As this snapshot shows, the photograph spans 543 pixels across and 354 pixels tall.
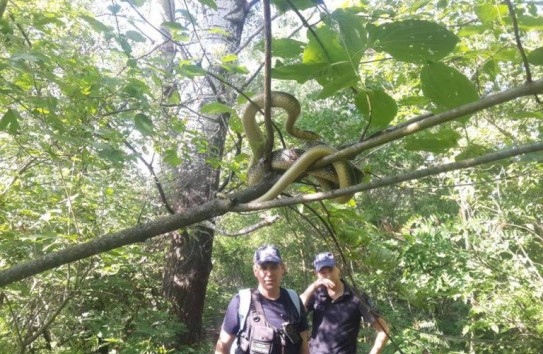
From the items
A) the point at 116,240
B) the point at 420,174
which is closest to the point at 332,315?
the point at 116,240

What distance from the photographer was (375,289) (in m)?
7.81

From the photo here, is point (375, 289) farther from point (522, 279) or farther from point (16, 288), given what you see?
point (16, 288)

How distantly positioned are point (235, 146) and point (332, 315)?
5.33 ft

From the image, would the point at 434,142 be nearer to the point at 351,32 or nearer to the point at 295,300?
the point at 351,32

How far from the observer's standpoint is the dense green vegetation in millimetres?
872

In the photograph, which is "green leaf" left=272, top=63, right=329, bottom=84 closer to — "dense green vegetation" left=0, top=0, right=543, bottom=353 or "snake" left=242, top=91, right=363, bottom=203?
"dense green vegetation" left=0, top=0, right=543, bottom=353

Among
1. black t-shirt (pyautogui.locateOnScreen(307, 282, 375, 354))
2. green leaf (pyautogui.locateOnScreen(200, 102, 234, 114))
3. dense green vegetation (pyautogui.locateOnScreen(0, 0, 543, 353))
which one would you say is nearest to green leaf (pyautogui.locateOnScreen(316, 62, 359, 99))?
dense green vegetation (pyautogui.locateOnScreen(0, 0, 543, 353))

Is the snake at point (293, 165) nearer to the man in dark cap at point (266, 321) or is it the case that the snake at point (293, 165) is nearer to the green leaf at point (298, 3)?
the green leaf at point (298, 3)

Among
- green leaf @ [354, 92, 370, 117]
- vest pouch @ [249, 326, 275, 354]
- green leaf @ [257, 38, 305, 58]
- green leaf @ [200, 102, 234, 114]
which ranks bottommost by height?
vest pouch @ [249, 326, 275, 354]

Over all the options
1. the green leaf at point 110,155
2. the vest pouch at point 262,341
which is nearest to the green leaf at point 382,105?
the green leaf at point 110,155

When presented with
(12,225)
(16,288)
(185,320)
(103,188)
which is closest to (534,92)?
(103,188)

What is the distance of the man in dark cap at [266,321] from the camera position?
2633mm

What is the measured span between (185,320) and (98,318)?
5.23ft

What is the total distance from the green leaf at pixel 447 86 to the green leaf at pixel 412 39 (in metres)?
0.05
